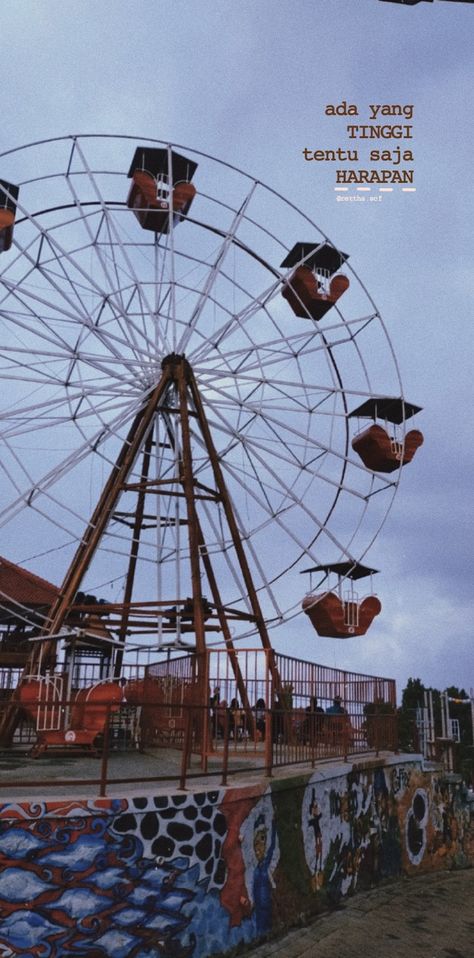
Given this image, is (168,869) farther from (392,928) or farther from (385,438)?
(385,438)

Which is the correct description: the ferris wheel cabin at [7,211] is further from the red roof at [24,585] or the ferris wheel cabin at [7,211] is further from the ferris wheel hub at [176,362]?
the red roof at [24,585]

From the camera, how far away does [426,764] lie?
65.3 feet

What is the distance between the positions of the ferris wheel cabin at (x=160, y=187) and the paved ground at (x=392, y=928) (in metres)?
15.0

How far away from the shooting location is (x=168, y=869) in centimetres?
967

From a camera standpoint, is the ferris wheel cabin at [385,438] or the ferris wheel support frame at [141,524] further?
the ferris wheel cabin at [385,438]

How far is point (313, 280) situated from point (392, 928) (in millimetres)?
15000

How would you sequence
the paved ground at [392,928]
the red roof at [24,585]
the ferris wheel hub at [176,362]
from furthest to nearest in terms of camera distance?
1. the red roof at [24,585]
2. the ferris wheel hub at [176,362]
3. the paved ground at [392,928]

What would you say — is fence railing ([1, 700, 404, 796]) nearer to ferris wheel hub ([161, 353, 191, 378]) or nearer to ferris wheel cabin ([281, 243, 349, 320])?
ferris wheel hub ([161, 353, 191, 378])

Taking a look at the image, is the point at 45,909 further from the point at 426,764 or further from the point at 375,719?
the point at 426,764

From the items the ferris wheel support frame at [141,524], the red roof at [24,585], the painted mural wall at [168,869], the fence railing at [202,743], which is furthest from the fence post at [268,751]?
the red roof at [24,585]

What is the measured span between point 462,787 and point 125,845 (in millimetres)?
14367

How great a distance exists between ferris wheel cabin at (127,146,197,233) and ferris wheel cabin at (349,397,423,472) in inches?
261

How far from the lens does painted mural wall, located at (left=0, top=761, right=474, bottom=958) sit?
865 cm

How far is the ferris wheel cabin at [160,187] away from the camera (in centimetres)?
2092
